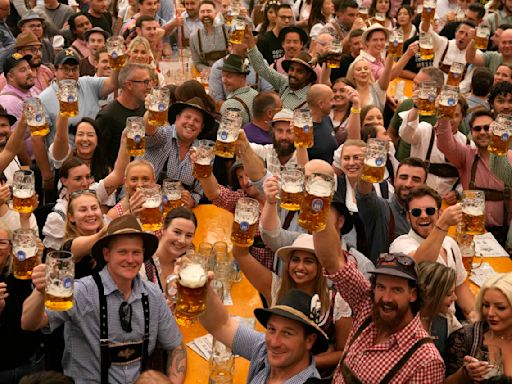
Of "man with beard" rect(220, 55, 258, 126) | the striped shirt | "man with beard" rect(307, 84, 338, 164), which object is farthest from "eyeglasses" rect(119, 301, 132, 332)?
the striped shirt

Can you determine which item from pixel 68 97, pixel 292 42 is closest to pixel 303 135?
pixel 68 97

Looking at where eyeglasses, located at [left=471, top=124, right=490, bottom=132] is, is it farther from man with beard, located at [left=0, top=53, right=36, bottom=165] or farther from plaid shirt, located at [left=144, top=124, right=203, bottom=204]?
man with beard, located at [left=0, top=53, right=36, bottom=165]

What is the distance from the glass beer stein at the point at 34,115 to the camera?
5.41m

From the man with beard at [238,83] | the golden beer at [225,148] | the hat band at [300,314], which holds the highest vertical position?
the golden beer at [225,148]

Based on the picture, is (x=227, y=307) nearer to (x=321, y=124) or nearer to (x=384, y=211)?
(x=384, y=211)

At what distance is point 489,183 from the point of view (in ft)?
20.1

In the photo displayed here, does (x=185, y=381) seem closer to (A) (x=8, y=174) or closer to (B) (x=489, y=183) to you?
(A) (x=8, y=174)

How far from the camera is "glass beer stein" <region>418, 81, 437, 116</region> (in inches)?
236

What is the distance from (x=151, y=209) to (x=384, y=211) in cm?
136

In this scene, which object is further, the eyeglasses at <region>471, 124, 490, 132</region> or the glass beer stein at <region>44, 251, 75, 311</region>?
the eyeglasses at <region>471, 124, 490, 132</region>

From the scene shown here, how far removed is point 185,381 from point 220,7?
22.4 feet

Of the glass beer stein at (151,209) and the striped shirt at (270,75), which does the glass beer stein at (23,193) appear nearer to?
the glass beer stein at (151,209)

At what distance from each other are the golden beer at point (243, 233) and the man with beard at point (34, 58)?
12.0 feet

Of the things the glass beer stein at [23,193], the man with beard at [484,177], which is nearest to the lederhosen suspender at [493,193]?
the man with beard at [484,177]
